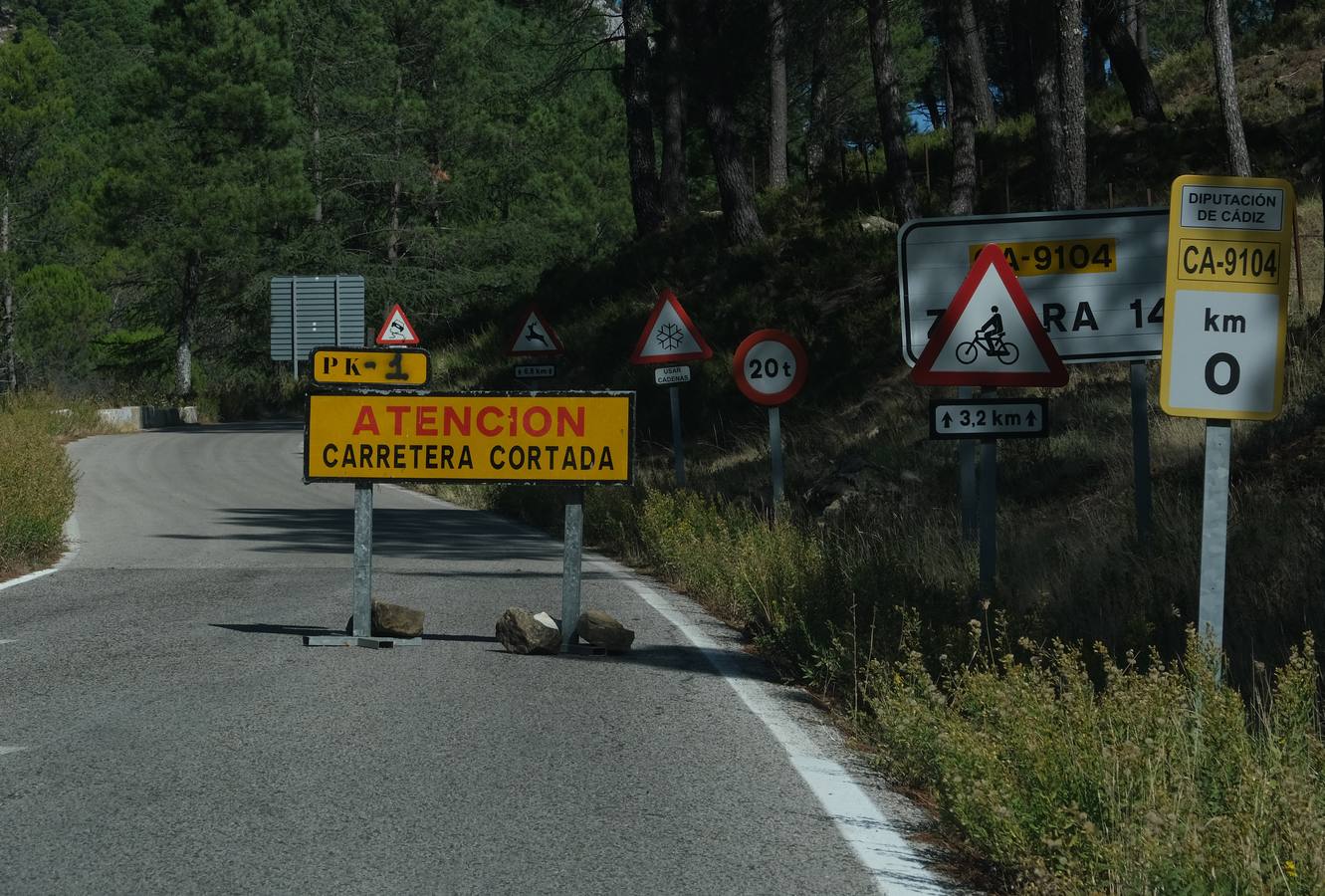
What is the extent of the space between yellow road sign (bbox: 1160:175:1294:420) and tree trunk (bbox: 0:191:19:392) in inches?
2016

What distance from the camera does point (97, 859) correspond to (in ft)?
16.9

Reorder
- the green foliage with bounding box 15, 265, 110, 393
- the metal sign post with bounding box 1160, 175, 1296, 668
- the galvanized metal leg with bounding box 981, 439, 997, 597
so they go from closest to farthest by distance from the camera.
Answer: the metal sign post with bounding box 1160, 175, 1296, 668, the galvanized metal leg with bounding box 981, 439, 997, 597, the green foliage with bounding box 15, 265, 110, 393

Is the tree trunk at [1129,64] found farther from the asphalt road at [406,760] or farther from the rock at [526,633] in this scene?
the rock at [526,633]

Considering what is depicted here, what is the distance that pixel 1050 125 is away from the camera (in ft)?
80.3

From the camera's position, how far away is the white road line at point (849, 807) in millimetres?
5094

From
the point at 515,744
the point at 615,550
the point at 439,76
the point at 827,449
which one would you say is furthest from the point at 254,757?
the point at 439,76

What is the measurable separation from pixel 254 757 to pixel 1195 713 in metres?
3.66

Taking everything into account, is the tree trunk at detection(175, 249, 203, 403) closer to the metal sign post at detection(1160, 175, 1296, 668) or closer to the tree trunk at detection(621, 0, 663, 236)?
the tree trunk at detection(621, 0, 663, 236)

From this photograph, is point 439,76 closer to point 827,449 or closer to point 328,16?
point 328,16

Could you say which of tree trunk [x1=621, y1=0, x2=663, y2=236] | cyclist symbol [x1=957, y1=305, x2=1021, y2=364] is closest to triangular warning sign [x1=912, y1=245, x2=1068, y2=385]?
cyclist symbol [x1=957, y1=305, x2=1021, y2=364]

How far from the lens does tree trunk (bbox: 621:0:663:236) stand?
37.2 m

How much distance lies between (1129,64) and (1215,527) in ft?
102

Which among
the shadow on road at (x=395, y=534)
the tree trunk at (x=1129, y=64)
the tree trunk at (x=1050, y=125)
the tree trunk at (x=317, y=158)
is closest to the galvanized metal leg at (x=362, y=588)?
the shadow on road at (x=395, y=534)

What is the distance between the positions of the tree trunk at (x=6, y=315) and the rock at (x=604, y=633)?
46.8 m
